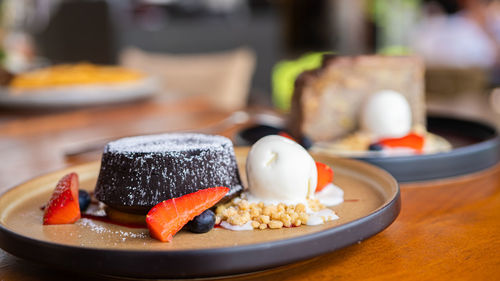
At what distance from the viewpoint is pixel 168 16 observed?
19.9ft

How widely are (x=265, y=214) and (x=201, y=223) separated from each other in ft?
0.31

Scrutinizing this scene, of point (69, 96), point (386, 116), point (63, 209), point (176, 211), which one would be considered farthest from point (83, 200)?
point (69, 96)

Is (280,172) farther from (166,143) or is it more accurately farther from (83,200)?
(83,200)

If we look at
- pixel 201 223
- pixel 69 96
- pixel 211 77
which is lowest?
pixel 211 77

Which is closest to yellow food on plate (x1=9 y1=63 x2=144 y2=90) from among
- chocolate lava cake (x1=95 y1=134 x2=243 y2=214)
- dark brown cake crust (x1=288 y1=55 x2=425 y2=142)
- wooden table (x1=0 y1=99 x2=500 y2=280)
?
wooden table (x1=0 y1=99 x2=500 y2=280)

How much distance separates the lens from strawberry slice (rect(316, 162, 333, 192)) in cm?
85

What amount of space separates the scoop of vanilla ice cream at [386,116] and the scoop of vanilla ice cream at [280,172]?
54cm

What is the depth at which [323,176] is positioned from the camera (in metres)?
0.86

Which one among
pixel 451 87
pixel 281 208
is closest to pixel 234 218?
pixel 281 208

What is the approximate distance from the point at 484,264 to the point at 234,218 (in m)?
0.33

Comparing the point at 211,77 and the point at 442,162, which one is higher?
the point at 442,162

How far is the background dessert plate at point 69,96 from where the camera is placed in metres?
2.06

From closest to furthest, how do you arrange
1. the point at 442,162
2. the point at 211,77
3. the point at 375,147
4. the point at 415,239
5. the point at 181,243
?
the point at 181,243 < the point at 415,239 < the point at 442,162 < the point at 375,147 < the point at 211,77

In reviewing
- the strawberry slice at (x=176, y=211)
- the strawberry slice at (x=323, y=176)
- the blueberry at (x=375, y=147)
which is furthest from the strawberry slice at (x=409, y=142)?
the strawberry slice at (x=176, y=211)
